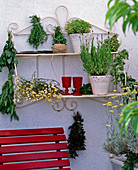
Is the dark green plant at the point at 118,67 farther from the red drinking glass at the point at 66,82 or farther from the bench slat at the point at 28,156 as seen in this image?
the bench slat at the point at 28,156

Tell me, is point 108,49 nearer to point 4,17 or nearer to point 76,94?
point 76,94

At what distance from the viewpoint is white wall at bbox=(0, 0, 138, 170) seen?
2.51m

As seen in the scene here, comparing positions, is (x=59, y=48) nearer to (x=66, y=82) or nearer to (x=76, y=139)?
(x=66, y=82)

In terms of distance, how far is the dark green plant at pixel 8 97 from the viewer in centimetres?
236

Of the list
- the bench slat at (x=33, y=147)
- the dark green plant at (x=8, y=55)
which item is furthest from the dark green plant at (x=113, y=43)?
the bench slat at (x=33, y=147)

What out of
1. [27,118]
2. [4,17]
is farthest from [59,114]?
[4,17]

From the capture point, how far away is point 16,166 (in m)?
2.21

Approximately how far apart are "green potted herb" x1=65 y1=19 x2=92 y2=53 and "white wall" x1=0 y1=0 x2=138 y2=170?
0.21 m

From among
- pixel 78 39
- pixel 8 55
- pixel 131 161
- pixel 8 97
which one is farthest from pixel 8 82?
pixel 131 161

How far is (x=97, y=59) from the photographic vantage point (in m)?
2.28

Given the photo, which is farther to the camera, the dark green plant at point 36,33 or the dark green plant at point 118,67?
the dark green plant at point 36,33

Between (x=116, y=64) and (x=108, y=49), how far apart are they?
0.15m

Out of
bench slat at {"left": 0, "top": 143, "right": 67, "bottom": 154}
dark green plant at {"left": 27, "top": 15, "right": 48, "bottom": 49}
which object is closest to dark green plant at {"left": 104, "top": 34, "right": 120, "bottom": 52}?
dark green plant at {"left": 27, "top": 15, "right": 48, "bottom": 49}

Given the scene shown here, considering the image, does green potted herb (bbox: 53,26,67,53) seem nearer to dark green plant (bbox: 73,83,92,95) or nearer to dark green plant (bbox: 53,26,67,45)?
dark green plant (bbox: 53,26,67,45)
